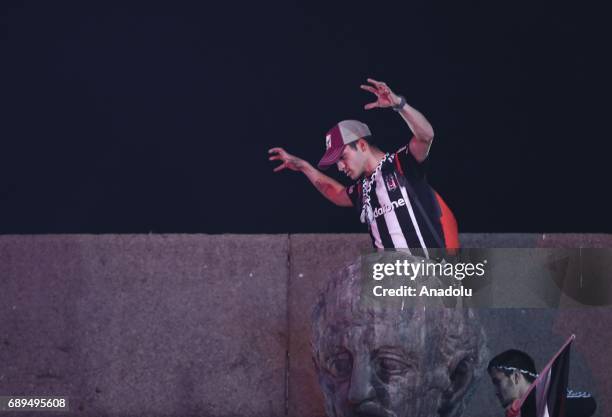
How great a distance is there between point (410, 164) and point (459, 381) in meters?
1.60

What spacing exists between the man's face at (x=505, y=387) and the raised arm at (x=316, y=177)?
4.21ft

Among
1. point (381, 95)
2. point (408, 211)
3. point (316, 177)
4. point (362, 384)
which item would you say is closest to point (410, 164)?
point (408, 211)

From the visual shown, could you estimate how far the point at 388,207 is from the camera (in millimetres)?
4805

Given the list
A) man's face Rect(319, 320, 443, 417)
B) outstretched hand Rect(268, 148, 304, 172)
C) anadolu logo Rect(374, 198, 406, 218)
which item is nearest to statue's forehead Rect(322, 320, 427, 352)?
man's face Rect(319, 320, 443, 417)

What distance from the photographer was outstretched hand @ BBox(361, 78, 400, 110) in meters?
4.87

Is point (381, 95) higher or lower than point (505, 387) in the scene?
higher

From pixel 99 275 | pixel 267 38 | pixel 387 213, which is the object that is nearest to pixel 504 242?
pixel 387 213

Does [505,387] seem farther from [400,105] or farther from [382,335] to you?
[400,105]

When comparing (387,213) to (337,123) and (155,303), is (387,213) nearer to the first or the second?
(337,123)

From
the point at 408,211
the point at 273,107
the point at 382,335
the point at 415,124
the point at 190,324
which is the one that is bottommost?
the point at 382,335

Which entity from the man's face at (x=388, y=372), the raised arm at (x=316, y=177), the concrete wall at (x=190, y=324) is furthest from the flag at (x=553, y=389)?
the raised arm at (x=316, y=177)

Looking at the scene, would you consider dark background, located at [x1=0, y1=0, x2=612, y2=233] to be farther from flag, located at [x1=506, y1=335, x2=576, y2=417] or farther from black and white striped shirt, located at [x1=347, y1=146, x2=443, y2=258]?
flag, located at [x1=506, y1=335, x2=576, y2=417]

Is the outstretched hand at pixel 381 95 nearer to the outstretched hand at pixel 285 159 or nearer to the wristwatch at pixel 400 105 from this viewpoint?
the wristwatch at pixel 400 105

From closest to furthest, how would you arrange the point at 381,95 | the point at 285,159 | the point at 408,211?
1. the point at 408,211
2. the point at 381,95
3. the point at 285,159
